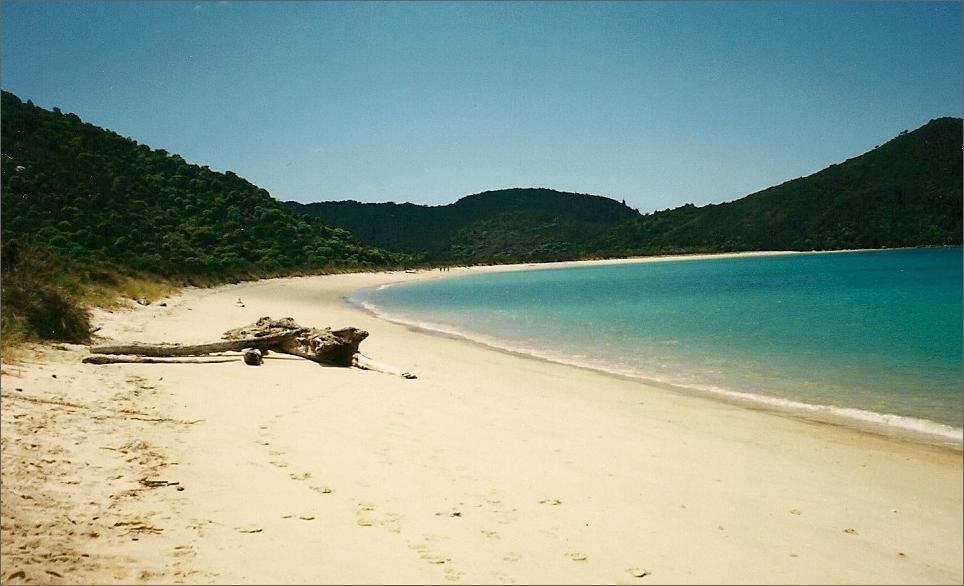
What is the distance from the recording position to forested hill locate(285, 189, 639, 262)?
479 feet

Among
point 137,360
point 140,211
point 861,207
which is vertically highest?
point 861,207

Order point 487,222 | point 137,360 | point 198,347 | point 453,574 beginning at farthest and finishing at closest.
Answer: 1. point 487,222
2. point 198,347
3. point 137,360
4. point 453,574

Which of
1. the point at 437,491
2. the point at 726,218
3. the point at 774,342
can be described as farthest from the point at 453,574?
the point at 726,218

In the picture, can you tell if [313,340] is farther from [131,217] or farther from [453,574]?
[131,217]

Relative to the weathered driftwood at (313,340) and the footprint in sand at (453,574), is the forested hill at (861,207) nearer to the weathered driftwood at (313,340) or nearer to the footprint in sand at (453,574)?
the weathered driftwood at (313,340)

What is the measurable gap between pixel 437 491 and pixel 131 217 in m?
50.4

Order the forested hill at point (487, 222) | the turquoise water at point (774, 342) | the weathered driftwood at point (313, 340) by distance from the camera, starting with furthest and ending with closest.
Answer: the forested hill at point (487, 222), the weathered driftwood at point (313, 340), the turquoise water at point (774, 342)

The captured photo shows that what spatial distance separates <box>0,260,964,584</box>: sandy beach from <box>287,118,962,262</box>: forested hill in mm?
93569

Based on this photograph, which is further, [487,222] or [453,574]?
[487,222]

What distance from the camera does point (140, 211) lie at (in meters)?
48.9

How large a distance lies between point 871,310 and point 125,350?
23952 millimetres

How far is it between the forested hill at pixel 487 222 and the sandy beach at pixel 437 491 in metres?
130

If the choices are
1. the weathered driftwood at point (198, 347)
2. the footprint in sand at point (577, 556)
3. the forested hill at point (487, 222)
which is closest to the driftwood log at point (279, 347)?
the weathered driftwood at point (198, 347)

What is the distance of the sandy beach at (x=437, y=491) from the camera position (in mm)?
3211
